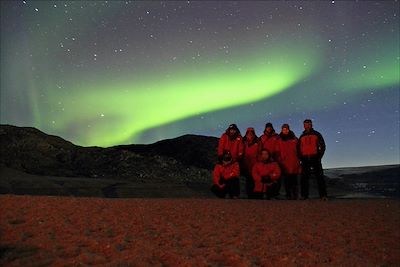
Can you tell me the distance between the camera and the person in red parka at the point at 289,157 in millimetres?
13086

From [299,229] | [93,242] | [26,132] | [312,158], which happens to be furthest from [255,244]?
[26,132]

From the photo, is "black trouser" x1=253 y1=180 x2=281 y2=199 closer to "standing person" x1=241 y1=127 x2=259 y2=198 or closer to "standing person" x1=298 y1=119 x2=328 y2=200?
"standing person" x1=241 y1=127 x2=259 y2=198

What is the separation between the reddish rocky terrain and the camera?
5840 mm

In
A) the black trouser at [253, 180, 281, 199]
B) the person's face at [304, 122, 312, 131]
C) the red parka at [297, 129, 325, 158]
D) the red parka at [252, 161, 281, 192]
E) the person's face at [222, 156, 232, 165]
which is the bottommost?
the black trouser at [253, 180, 281, 199]

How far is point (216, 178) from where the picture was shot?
43.9 ft

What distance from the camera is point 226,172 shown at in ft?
43.6

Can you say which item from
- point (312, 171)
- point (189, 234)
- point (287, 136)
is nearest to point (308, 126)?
→ point (287, 136)

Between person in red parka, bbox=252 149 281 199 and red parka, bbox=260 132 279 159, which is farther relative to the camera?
red parka, bbox=260 132 279 159

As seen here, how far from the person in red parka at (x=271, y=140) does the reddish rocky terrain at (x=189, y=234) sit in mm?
2927

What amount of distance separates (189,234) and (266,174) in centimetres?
605

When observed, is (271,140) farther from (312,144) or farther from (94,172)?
(94,172)

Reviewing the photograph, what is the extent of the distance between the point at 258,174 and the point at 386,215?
3.78 meters

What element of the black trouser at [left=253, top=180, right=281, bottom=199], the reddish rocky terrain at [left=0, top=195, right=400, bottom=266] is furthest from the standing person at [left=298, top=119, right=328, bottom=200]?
the reddish rocky terrain at [left=0, top=195, right=400, bottom=266]

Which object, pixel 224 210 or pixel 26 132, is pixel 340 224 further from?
pixel 26 132
